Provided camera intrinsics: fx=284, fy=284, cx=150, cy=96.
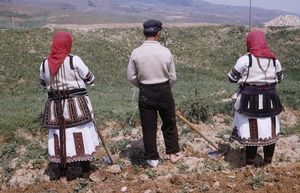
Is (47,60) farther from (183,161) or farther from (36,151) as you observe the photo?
(183,161)

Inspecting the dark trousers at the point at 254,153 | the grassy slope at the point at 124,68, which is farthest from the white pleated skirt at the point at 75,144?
the dark trousers at the point at 254,153

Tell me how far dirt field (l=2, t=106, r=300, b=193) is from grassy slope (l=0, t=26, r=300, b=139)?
1.42 m

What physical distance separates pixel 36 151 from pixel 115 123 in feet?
6.20

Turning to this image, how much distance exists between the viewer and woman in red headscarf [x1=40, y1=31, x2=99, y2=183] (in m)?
3.53

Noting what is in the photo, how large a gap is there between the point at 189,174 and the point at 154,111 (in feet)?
3.40

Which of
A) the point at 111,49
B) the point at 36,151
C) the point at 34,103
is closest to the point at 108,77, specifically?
the point at 111,49

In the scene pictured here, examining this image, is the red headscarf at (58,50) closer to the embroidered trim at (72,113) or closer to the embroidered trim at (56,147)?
the embroidered trim at (72,113)

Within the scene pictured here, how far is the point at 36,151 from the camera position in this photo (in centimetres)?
503

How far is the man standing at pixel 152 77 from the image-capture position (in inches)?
146

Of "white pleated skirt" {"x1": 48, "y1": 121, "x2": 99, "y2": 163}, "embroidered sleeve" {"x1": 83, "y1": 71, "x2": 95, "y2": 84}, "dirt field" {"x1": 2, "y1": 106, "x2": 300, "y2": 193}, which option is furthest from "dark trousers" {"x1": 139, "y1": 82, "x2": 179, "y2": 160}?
"white pleated skirt" {"x1": 48, "y1": 121, "x2": 99, "y2": 163}

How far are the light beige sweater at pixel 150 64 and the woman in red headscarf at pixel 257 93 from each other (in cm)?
93

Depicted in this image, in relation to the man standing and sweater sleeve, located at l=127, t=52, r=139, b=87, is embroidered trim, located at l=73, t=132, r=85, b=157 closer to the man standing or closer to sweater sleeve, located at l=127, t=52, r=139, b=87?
the man standing

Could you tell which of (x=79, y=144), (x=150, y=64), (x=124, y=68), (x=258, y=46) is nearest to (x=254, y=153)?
(x=258, y=46)

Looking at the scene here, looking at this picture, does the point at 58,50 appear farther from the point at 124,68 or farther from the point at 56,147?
the point at 124,68
